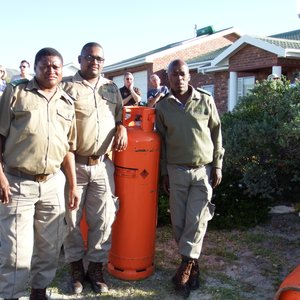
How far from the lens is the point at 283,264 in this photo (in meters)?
4.33

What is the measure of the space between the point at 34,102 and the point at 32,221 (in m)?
0.90

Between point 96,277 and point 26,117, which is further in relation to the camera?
point 96,277

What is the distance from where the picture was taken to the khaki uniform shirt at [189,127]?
368cm

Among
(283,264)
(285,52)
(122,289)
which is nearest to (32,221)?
(122,289)

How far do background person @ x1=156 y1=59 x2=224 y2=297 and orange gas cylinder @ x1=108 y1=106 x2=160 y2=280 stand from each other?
15cm

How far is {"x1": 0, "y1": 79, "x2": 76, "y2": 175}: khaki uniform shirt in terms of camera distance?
9.84 feet

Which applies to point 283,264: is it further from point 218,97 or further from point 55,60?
Result: point 218,97

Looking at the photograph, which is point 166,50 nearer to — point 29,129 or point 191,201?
point 191,201

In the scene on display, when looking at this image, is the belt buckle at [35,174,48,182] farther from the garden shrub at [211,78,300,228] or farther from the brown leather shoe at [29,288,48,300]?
the garden shrub at [211,78,300,228]

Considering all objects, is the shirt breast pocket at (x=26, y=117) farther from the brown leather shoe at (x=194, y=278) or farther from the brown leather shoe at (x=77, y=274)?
the brown leather shoe at (x=194, y=278)

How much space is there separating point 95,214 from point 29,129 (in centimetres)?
108

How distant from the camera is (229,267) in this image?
4.29 m

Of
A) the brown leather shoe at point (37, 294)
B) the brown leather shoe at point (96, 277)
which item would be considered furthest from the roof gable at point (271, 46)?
the brown leather shoe at point (37, 294)

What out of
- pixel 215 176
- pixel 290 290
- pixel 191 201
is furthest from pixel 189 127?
pixel 290 290
